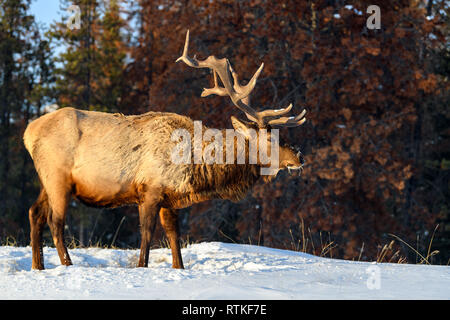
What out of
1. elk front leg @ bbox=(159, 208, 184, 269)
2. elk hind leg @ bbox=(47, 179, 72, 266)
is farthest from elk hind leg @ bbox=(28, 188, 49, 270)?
elk front leg @ bbox=(159, 208, 184, 269)

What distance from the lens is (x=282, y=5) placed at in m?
16.5

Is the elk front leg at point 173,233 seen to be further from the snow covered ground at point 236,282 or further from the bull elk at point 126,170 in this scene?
the snow covered ground at point 236,282

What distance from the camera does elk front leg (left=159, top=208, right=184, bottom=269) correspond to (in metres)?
7.04

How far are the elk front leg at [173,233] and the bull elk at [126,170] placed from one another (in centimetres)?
1

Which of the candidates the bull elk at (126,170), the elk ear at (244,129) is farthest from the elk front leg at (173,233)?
the elk ear at (244,129)

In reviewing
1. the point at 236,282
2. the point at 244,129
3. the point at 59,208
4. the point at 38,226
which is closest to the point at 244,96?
the point at 244,129

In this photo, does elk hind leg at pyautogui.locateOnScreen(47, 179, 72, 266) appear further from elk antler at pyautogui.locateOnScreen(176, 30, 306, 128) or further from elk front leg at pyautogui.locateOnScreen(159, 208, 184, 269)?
elk antler at pyautogui.locateOnScreen(176, 30, 306, 128)

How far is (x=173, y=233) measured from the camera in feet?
23.5

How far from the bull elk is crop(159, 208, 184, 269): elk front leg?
0.04ft

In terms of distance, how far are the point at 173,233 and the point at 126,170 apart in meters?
0.94

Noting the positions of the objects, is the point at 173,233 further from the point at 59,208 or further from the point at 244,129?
the point at 244,129
